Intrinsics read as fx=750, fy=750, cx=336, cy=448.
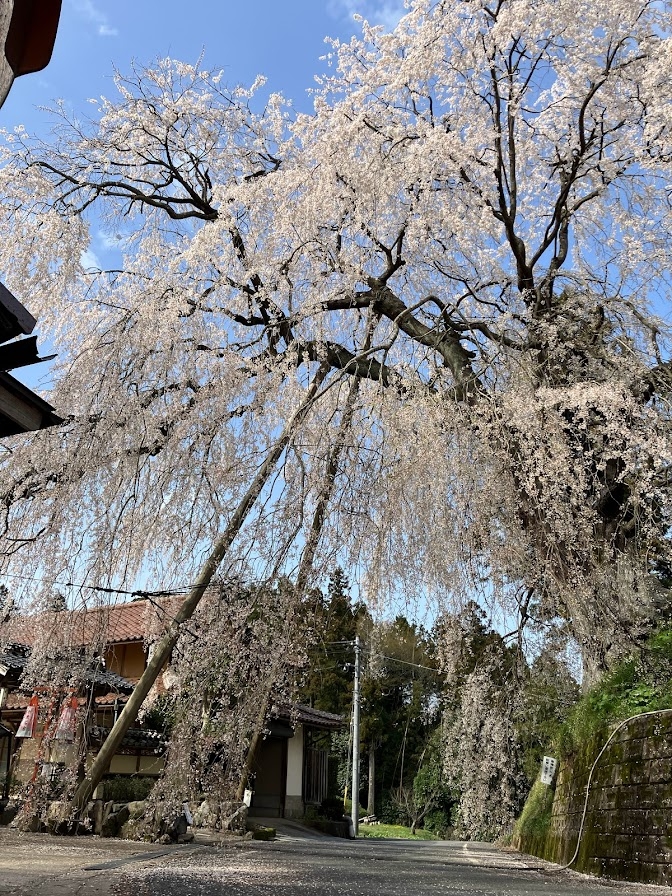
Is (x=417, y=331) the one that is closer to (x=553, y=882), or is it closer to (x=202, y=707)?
(x=202, y=707)

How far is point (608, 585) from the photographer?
22.4 feet

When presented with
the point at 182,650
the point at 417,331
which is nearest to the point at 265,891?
the point at 182,650

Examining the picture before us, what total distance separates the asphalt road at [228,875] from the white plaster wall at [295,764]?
36.6 feet

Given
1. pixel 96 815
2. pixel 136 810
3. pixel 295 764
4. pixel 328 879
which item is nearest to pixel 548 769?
pixel 328 879

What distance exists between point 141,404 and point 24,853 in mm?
4416

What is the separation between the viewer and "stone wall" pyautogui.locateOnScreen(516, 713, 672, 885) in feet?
20.0

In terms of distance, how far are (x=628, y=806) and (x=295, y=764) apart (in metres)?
15.1

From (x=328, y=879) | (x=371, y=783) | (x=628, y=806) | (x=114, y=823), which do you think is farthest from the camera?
(x=371, y=783)

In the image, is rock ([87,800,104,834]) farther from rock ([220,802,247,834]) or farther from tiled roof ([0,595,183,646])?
tiled roof ([0,595,183,646])

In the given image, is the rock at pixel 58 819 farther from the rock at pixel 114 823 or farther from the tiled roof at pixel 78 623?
the tiled roof at pixel 78 623

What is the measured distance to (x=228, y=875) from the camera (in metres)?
6.26

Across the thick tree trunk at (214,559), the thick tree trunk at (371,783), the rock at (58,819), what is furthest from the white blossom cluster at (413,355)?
the thick tree trunk at (371,783)

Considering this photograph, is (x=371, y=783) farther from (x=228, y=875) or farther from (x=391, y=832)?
(x=228, y=875)

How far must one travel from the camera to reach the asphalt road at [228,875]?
5.12m
